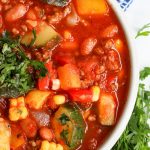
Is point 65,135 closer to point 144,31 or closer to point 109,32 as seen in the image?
point 109,32

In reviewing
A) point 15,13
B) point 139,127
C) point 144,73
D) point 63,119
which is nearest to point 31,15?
point 15,13

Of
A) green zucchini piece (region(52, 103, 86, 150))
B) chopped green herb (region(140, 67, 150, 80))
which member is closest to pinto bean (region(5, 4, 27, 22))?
green zucchini piece (region(52, 103, 86, 150))

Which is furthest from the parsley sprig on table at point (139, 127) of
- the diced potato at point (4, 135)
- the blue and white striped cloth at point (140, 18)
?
the diced potato at point (4, 135)

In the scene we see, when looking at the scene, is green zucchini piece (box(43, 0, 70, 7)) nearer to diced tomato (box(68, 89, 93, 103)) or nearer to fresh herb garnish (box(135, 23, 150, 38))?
diced tomato (box(68, 89, 93, 103))

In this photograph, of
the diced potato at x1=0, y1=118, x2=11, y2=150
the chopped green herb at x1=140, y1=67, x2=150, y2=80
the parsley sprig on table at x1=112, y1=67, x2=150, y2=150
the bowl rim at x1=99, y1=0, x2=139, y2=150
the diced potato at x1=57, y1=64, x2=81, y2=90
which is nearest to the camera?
the diced potato at x1=0, y1=118, x2=11, y2=150

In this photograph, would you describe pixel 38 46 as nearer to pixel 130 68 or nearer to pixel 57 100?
pixel 57 100

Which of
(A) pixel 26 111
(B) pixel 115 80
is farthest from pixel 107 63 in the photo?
(A) pixel 26 111

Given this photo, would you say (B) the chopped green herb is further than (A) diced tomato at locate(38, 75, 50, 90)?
Yes
